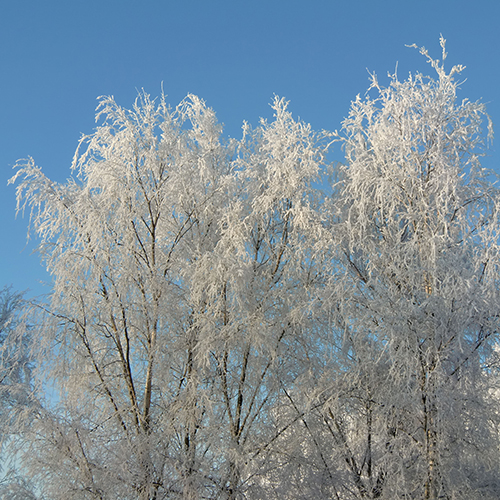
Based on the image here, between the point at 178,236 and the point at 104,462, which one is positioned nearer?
the point at 104,462

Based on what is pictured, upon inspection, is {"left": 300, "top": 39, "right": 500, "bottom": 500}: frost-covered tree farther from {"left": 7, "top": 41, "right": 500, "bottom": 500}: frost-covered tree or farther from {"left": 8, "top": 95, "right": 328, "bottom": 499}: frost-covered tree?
{"left": 8, "top": 95, "right": 328, "bottom": 499}: frost-covered tree

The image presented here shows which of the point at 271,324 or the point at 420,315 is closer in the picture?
the point at 420,315

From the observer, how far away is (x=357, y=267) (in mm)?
9000

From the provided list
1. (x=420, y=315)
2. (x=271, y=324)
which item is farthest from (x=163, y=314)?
(x=420, y=315)

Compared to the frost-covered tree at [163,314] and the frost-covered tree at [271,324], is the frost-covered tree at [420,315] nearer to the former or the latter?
the frost-covered tree at [271,324]

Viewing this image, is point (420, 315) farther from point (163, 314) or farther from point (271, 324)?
point (163, 314)

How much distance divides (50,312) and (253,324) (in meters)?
2.92

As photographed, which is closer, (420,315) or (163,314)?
(420,315)

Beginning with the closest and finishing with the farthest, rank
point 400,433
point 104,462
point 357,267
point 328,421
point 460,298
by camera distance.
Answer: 1. point 460,298
2. point 104,462
3. point 400,433
4. point 328,421
5. point 357,267

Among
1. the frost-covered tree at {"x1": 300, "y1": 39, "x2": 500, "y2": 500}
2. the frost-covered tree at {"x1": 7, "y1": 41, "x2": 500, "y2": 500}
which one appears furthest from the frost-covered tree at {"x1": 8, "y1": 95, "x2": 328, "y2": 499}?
the frost-covered tree at {"x1": 300, "y1": 39, "x2": 500, "y2": 500}

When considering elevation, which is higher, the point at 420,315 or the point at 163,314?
the point at 163,314

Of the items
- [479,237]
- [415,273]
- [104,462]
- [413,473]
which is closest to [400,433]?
[413,473]

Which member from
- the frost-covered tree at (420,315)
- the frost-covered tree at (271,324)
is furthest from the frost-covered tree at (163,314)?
the frost-covered tree at (420,315)

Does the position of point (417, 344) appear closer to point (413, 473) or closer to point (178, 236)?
point (413, 473)
